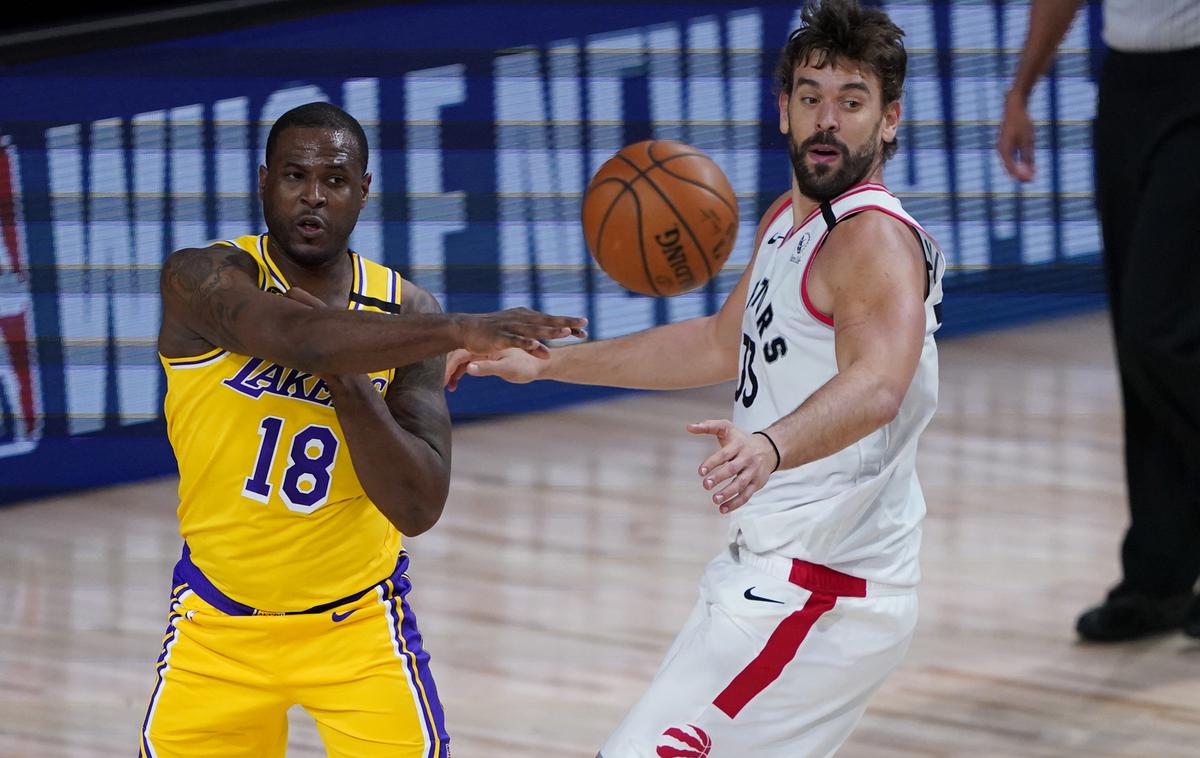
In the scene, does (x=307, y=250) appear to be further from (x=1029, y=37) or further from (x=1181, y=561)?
(x=1181, y=561)

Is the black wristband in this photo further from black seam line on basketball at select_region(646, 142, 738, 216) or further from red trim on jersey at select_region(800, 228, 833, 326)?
black seam line on basketball at select_region(646, 142, 738, 216)

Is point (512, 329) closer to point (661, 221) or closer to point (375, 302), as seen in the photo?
point (375, 302)

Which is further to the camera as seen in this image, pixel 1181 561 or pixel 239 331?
pixel 1181 561

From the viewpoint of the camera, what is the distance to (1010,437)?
745 cm

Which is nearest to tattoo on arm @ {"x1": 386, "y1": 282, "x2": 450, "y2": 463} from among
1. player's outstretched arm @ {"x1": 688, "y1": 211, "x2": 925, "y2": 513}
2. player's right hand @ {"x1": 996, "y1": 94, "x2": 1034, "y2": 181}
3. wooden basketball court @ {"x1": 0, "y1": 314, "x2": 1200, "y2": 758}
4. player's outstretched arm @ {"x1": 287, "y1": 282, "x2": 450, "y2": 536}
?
player's outstretched arm @ {"x1": 287, "y1": 282, "x2": 450, "y2": 536}

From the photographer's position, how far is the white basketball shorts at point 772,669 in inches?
125

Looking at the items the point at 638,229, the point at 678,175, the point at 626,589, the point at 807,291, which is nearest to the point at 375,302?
the point at 807,291

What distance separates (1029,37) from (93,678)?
3.08m

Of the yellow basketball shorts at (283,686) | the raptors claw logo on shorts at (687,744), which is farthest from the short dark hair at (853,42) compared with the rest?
the yellow basketball shorts at (283,686)

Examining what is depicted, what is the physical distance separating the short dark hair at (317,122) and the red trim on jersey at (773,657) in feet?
3.66

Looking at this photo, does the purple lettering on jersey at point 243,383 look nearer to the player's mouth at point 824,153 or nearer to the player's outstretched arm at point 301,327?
the player's outstretched arm at point 301,327

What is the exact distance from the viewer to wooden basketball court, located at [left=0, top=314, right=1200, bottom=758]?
4.70 meters

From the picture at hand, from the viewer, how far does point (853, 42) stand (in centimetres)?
326

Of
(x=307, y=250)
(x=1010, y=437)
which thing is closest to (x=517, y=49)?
(x=1010, y=437)
